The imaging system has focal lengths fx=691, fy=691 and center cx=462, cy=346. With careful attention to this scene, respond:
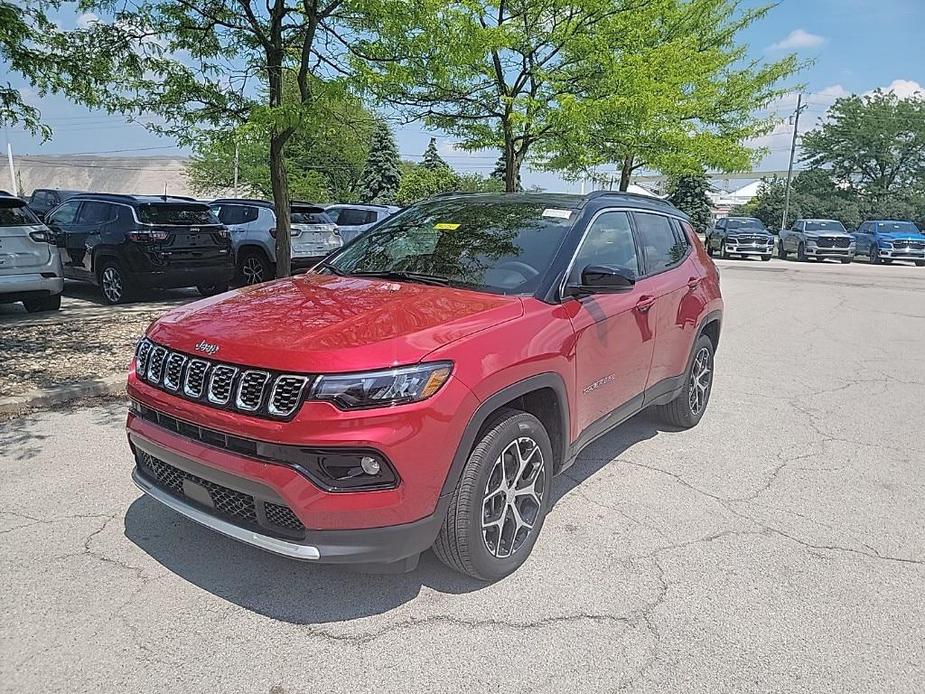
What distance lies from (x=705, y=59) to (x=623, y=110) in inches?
230

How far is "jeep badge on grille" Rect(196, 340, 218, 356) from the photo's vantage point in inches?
111

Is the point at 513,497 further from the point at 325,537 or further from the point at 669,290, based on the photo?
the point at 669,290

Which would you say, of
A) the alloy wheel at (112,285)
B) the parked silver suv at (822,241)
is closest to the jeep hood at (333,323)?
the alloy wheel at (112,285)

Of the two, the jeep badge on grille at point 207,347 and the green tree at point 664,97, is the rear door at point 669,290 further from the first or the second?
the green tree at point 664,97

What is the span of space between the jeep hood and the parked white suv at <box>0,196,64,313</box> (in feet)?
A: 20.9

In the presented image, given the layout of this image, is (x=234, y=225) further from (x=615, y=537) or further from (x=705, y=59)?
(x=705, y=59)

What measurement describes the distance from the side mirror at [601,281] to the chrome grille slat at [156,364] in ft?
6.43

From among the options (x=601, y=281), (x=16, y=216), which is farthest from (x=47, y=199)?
(x=601, y=281)

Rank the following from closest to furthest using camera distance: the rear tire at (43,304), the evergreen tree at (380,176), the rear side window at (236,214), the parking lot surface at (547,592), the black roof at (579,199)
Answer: the parking lot surface at (547,592), the black roof at (579,199), the rear tire at (43,304), the rear side window at (236,214), the evergreen tree at (380,176)

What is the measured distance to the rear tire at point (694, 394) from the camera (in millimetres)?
5270

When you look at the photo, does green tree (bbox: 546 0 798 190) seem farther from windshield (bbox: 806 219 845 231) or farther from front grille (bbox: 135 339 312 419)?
front grille (bbox: 135 339 312 419)

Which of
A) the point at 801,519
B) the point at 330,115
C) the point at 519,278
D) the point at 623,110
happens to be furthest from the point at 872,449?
the point at 623,110

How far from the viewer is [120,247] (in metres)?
9.96

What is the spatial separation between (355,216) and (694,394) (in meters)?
11.5
